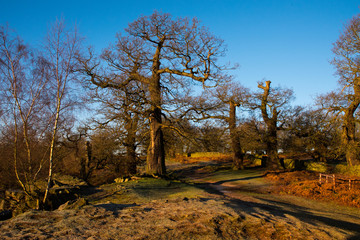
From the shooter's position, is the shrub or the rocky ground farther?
the shrub

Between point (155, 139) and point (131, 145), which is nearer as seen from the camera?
point (155, 139)

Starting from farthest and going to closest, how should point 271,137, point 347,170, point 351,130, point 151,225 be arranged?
point 271,137, point 347,170, point 351,130, point 151,225

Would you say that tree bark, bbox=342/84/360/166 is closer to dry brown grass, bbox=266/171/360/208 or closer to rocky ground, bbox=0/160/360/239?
dry brown grass, bbox=266/171/360/208

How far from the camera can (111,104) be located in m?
14.6

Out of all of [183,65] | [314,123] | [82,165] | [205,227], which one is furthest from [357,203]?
[82,165]

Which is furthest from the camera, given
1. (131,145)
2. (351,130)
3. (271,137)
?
(271,137)

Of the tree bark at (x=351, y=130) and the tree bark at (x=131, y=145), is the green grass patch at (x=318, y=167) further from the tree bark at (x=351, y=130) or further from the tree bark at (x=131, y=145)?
the tree bark at (x=131, y=145)

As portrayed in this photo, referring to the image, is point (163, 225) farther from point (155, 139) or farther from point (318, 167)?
point (318, 167)

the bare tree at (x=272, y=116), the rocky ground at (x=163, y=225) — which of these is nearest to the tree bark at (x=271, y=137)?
the bare tree at (x=272, y=116)

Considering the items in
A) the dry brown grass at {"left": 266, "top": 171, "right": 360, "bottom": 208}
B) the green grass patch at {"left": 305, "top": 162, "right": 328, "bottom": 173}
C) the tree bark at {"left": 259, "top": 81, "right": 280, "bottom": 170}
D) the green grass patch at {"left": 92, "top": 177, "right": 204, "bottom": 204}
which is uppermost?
the tree bark at {"left": 259, "top": 81, "right": 280, "bottom": 170}

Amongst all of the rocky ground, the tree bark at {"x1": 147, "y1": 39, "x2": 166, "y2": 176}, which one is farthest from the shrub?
the rocky ground

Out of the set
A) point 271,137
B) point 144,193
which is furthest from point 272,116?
point 144,193

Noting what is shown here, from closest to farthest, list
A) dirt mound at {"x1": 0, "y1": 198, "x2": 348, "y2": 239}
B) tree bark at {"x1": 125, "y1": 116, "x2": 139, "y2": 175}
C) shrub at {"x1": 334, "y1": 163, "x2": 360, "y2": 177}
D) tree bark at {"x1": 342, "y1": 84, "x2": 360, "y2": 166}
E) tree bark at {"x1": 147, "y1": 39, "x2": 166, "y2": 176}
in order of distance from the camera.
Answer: dirt mound at {"x1": 0, "y1": 198, "x2": 348, "y2": 239} < tree bark at {"x1": 147, "y1": 39, "x2": 166, "y2": 176} < tree bark at {"x1": 125, "y1": 116, "x2": 139, "y2": 175} < shrub at {"x1": 334, "y1": 163, "x2": 360, "y2": 177} < tree bark at {"x1": 342, "y1": 84, "x2": 360, "y2": 166}

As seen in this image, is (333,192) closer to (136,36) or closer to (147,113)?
(147,113)
